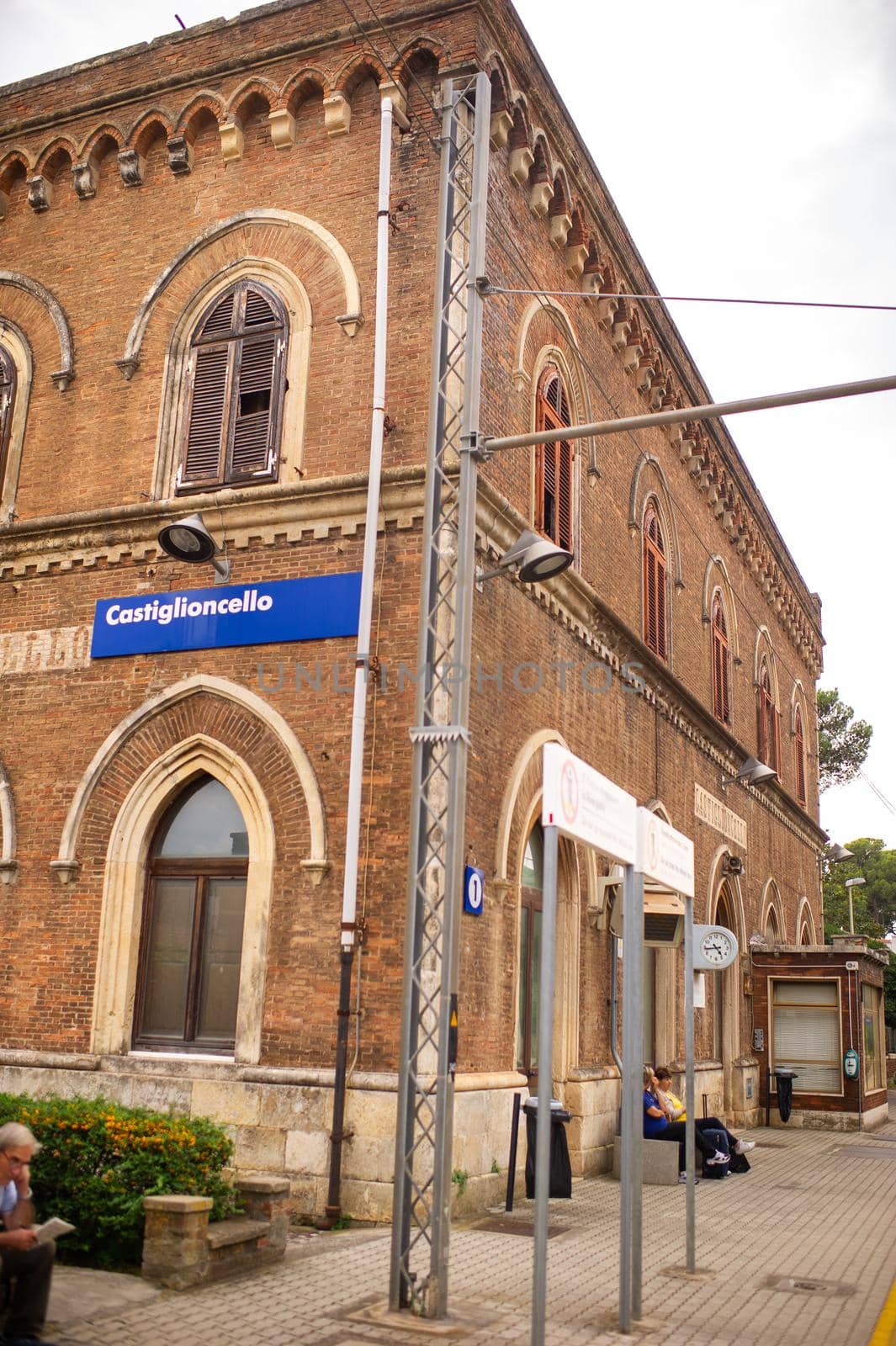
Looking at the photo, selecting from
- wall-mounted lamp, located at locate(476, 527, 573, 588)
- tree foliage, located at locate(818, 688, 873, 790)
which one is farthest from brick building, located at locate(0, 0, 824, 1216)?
tree foliage, located at locate(818, 688, 873, 790)

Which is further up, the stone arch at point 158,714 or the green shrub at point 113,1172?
the stone arch at point 158,714

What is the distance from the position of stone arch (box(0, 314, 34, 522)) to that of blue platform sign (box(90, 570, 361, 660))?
2.06 meters

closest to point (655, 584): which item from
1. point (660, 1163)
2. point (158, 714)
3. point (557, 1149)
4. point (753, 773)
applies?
point (753, 773)

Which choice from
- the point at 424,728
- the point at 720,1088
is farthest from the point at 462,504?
the point at 720,1088

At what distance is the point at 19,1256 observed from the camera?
21.2ft

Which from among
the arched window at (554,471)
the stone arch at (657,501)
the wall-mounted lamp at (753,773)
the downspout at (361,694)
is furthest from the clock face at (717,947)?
the wall-mounted lamp at (753,773)

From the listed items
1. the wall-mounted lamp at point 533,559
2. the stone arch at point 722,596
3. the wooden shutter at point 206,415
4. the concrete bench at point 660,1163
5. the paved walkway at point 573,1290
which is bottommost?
the paved walkway at point 573,1290

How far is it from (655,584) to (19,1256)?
14.4 meters

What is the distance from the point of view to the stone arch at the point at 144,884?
11.6 metres

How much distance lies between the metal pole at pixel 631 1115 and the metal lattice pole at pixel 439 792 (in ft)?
3.62

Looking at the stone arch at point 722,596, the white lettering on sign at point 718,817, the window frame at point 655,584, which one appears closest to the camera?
the window frame at point 655,584

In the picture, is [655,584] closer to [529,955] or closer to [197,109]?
[529,955]

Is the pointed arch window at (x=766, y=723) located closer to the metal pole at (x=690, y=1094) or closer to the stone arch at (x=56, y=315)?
the stone arch at (x=56, y=315)

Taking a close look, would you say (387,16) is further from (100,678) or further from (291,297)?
(100,678)
